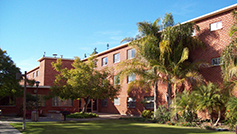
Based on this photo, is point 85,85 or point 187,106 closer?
point 187,106

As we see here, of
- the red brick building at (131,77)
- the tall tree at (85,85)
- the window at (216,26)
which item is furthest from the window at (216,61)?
the tall tree at (85,85)

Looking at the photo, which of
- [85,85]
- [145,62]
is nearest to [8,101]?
[85,85]

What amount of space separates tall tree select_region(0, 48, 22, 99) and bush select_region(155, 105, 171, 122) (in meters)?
12.4

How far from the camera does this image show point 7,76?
1948cm

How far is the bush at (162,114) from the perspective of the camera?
17609mm

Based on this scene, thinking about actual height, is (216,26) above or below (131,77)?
above

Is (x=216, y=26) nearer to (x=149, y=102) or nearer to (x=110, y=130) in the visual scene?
(x=149, y=102)

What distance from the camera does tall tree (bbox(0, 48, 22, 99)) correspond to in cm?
1923

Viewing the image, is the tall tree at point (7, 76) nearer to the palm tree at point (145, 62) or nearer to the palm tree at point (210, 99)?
the palm tree at point (145, 62)

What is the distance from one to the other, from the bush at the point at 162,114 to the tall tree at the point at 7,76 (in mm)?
12420

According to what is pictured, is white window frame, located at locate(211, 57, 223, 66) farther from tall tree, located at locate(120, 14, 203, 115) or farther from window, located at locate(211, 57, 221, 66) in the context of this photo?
tall tree, located at locate(120, 14, 203, 115)

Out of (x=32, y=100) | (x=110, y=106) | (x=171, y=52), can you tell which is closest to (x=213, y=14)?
(x=171, y=52)

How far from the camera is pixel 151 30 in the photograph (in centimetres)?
1986

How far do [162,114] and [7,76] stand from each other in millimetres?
13557
